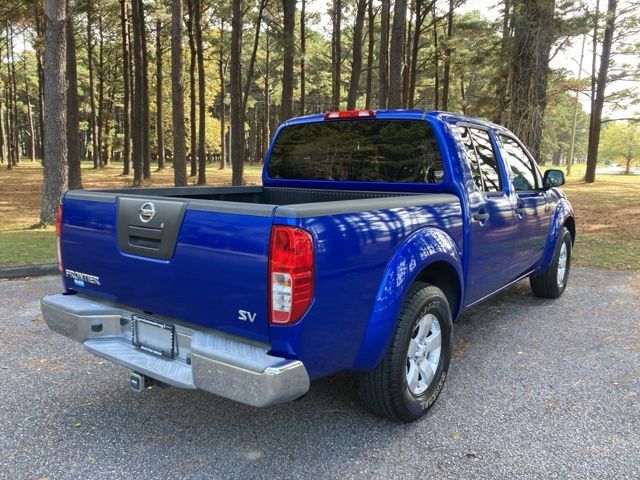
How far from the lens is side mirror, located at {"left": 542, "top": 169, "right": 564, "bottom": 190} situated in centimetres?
509

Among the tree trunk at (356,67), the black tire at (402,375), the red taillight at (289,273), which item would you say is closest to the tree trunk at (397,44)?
the tree trunk at (356,67)

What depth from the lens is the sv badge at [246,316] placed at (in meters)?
2.34

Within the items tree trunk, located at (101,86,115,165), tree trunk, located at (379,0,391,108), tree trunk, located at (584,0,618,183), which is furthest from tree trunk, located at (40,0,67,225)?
tree trunk, located at (101,86,115,165)

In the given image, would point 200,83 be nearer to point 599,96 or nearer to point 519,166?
point 599,96

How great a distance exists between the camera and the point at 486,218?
389 cm

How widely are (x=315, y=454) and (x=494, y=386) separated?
1593mm

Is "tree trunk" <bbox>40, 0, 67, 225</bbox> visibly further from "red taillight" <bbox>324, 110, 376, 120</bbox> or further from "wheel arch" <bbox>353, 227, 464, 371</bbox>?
"wheel arch" <bbox>353, 227, 464, 371</bbox>

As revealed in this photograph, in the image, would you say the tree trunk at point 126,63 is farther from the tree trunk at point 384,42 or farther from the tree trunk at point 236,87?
the tree trunk at point 384,42

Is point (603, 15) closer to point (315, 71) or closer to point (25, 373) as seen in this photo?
point (25, 373)

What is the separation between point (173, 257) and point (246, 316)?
0.53 m

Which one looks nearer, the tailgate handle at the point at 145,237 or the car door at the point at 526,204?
the tailgate handle at the point at 145,237

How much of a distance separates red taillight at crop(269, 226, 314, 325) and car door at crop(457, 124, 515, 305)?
1.82 meters

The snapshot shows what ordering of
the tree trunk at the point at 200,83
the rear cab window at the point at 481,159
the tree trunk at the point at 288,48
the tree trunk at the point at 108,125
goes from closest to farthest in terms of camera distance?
the rear cab window at the point at 481,159
the tree trunk at the point at 288,48
the tree trunk at the point at 200,83
the tree trunk at the point at 108,125

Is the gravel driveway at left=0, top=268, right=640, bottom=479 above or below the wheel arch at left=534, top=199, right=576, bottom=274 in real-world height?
below
